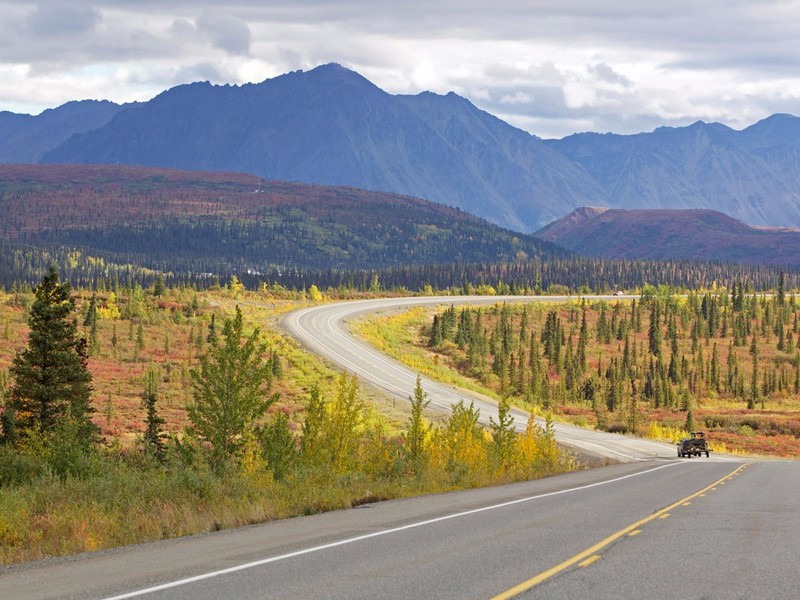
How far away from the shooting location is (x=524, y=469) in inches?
1251

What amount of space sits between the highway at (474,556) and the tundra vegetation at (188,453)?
114 centimetres

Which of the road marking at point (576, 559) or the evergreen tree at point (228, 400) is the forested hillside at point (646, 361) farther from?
the road marking at point (576, 559)

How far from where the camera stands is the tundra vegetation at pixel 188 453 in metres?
15.5

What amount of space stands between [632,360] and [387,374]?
42.9m

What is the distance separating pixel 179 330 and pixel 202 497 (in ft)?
170

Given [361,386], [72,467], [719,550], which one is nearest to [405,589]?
[719,550]

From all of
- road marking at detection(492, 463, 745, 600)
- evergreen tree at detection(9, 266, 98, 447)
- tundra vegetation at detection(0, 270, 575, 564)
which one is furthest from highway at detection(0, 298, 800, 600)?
evergreen tree at detection(9, 266, 98, 447)

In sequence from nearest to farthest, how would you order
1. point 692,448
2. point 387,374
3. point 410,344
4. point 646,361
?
point 692,448 → point 387,374 → point 410,344 → point 646,361

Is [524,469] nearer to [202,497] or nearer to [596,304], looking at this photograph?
[202,497]

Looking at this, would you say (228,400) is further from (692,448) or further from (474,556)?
(692,448)

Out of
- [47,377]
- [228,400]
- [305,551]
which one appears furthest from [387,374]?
[305,551]

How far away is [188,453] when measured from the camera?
75.2ft

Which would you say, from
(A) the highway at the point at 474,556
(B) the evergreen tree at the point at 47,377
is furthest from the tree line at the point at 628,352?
(A) the highway at the point at 474,556

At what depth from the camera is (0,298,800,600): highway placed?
34.3 ft
